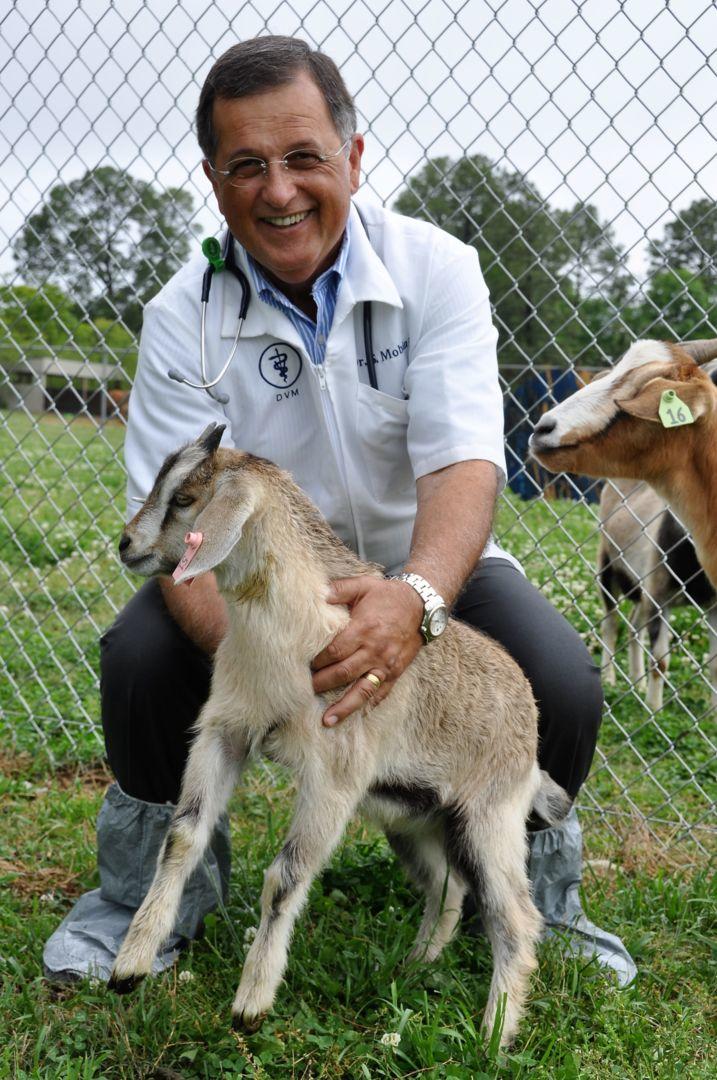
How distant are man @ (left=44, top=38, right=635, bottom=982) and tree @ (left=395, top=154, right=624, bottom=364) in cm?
63

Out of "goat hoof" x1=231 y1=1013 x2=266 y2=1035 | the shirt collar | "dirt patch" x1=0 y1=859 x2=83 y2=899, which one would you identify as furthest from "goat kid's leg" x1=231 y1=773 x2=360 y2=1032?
the shirt collar

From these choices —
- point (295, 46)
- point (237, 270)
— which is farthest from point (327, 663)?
point (295, 46)

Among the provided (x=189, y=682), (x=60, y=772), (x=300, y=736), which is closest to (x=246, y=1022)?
(x=300, y=736)

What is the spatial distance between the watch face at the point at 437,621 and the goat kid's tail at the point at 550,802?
519mm

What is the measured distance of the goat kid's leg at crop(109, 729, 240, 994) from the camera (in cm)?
216

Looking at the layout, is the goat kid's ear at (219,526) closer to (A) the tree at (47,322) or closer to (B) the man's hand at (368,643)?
(B) the man's hand at (368,643)

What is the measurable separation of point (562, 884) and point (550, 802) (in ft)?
0.98

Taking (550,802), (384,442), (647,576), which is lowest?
(647,576)

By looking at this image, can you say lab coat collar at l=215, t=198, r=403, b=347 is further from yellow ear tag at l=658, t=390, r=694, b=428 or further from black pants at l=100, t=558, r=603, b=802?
yellow ear tag at l=658, t=390, r=694, b=428

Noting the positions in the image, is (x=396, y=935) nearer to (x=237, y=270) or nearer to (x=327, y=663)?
(x=327, y=663)

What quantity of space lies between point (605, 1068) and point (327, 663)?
0.99 m

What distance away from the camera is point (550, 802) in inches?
106

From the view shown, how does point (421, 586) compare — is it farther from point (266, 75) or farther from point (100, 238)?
point (100, 238)

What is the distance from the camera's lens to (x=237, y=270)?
2.89 metres
